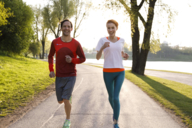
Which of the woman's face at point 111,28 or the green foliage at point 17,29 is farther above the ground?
the green foliage at point 17,29

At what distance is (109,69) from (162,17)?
1334cm

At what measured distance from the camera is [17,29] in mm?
17484

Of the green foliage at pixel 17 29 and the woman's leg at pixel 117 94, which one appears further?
the green foliage at pixel 17 29

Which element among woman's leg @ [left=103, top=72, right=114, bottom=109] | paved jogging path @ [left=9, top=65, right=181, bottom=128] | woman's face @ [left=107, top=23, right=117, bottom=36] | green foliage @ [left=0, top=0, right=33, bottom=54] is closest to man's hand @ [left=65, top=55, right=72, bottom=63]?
woman's leg @ [left=103, top=72, right=114, bottom=109]

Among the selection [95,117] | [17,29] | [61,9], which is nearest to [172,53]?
[61,9]

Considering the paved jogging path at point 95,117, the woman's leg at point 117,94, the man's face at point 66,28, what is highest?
the man's face at point 66,28

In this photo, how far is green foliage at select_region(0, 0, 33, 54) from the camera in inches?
658

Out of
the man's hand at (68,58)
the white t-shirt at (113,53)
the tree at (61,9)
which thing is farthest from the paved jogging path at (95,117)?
the tree at (61,9)

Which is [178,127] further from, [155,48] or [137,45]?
[137,45]

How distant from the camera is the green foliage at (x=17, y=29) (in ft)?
54.8

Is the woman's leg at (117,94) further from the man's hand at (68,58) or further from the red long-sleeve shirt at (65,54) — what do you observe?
the man's hand at (68,58)

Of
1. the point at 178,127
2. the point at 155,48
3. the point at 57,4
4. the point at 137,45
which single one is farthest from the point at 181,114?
the point at 57,4

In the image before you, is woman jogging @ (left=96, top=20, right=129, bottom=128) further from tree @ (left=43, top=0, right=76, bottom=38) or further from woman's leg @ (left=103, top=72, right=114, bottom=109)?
tree @ (left=43, top=0, right=76, bottom=38)

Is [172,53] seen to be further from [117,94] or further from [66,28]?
[66,28]
